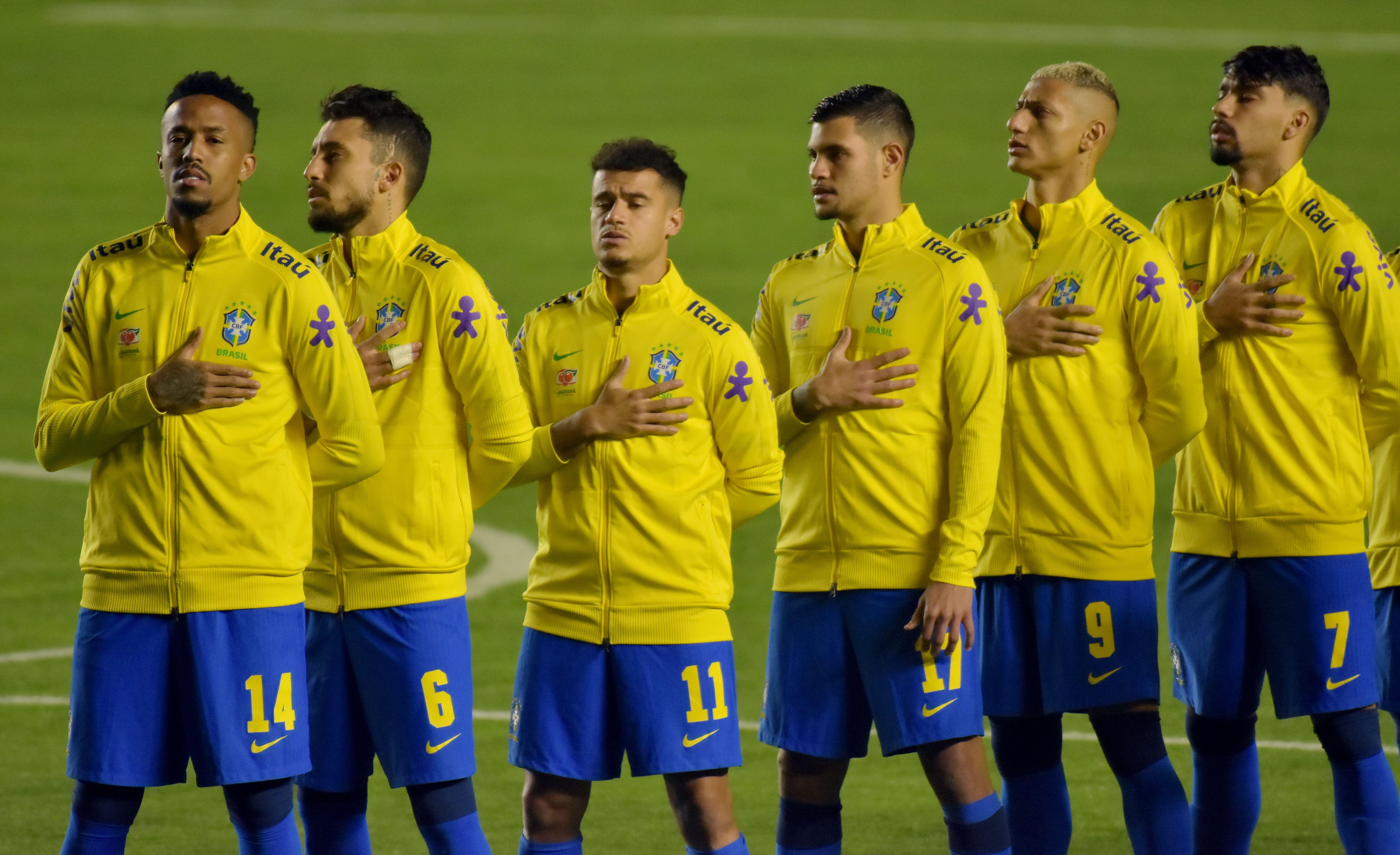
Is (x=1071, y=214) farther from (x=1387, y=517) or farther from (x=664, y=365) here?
(x=1387, y=517)

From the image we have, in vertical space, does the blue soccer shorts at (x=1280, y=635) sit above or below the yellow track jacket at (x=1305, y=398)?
below

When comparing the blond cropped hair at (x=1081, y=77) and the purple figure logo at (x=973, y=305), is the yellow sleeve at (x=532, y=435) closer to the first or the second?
the purple figure logo at (x=973, y=305)

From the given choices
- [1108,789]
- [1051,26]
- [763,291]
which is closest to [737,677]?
[1108,789]

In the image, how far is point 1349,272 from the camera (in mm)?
5602

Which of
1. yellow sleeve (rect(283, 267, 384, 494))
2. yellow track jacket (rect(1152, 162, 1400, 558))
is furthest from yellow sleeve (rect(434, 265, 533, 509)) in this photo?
yellow track jacket (rect(1152, 162, 1400, 558))

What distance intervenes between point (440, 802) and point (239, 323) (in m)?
→ 1.39

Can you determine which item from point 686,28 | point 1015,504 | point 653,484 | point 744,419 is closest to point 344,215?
point 653,484

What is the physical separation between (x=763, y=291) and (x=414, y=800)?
5.85 ft

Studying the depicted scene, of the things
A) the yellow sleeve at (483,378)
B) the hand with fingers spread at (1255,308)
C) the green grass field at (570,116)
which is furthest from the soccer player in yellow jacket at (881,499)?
the green grass field at (570,116)

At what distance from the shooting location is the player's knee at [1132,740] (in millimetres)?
5391

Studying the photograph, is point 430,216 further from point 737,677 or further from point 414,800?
point 414,800

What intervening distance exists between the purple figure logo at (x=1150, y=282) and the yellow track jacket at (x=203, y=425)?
2.20 metres

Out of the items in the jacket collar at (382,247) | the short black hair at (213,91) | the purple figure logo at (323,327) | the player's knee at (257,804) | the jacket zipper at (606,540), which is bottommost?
the player's knee at (257,804)

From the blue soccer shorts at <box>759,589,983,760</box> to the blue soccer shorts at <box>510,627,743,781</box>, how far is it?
241 mm
